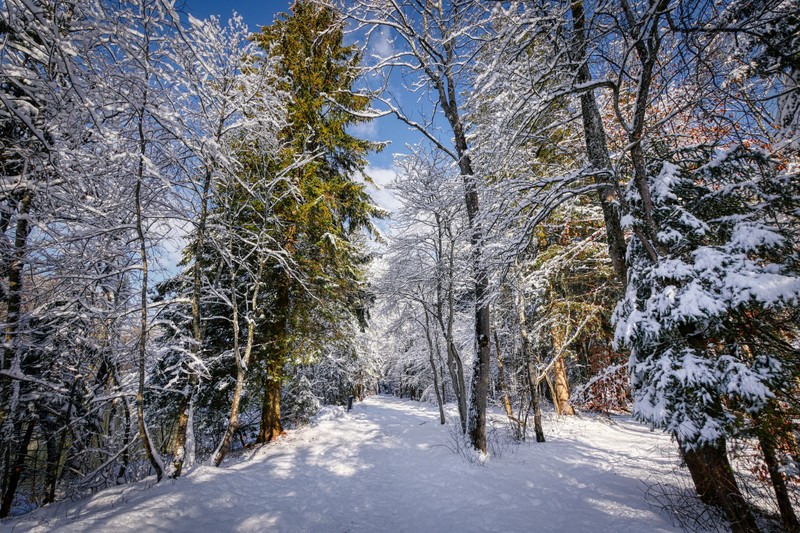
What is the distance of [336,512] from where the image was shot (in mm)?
4301

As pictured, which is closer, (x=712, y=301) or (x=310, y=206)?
(x=712, y=301)

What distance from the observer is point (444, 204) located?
8930mm

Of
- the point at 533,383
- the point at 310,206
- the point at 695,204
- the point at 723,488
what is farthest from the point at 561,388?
the point at 310,206

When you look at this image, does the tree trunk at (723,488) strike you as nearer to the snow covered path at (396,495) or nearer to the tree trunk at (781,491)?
the tree trunk at (781,491)

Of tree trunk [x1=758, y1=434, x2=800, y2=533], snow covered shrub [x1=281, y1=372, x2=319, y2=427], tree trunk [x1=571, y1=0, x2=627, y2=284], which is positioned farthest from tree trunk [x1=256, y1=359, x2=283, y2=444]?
tree trunk [x1=758, y1=434, x2=800, y2=533]

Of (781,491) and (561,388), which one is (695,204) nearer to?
(781,491)

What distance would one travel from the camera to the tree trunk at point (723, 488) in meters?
2.81

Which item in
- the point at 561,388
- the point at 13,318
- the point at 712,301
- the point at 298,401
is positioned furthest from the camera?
the point at 298,401

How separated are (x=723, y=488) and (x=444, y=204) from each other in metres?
7.45

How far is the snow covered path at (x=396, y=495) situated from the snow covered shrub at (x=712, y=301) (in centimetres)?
153

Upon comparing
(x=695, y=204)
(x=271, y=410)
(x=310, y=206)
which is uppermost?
(x=310, y=206)

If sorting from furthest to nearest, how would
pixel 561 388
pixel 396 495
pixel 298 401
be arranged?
pixel 298 401 < pixel 561 388 < pixel 396 495

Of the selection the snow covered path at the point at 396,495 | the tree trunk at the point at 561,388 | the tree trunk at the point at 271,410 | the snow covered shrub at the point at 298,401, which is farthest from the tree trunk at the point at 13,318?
the tree trunk at the point at 561,388

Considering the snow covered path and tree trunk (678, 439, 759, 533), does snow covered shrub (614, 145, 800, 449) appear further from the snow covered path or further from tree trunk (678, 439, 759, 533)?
the snow covered path
